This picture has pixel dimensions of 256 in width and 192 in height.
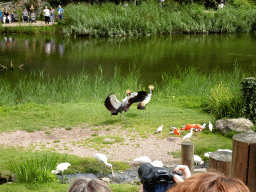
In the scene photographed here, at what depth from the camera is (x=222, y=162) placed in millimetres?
2904

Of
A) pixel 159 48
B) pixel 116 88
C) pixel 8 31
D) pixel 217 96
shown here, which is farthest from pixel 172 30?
pixel 217 96

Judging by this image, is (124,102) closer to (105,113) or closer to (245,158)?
(105,113)

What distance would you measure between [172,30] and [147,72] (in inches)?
509

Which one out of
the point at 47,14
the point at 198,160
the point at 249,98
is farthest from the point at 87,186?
the point at 47,14

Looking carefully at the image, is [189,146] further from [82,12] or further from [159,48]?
[82,12]

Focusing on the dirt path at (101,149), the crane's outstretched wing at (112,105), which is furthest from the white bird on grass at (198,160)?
the crane's outstretched wing at (112,105)

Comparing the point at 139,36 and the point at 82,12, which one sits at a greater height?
the point at 82,12

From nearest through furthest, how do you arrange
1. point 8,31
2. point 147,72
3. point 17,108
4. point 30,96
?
point 17,108
point 30,96
point 147,72
point 8,31

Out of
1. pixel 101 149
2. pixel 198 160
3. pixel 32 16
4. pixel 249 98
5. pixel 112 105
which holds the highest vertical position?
pixel 32 16

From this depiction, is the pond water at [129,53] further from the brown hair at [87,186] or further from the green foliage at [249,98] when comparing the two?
the brown hair at [87,186]

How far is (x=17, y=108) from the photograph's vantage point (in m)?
8.37

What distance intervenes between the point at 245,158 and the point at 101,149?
3.77 metres

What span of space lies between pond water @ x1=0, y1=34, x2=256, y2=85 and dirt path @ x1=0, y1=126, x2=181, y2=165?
20.6ft

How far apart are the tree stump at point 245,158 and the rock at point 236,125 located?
13.4 ft
